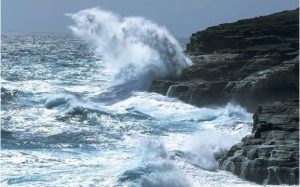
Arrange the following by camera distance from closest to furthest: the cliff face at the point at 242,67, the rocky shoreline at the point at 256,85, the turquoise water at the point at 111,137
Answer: the turquoise water at the point at 111,137, the rocky shoreline at the point at 256,85, the cliff face at the point at 242,67

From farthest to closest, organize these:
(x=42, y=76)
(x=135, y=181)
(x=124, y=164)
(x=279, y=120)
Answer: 1. (x=42, y=76)
2. (x=279, y=120)
3. (x=124, y=164)
4. (x=135, y=181)

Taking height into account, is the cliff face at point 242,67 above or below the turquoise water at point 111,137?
above

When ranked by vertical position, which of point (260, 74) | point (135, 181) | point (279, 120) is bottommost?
point (135, 181)

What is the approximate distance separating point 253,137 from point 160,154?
3.13 metres

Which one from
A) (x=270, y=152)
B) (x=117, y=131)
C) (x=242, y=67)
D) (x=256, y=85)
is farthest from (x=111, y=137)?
(x=242, y=67)

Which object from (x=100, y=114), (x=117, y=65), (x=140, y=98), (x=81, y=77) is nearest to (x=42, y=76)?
(x=81, y=77)

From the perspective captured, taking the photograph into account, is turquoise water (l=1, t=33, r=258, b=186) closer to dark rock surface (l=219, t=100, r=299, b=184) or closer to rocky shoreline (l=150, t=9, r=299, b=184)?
dark rock surface (l=219, t=100, r=299, b=184)

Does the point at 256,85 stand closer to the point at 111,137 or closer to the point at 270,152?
the point at 111,137

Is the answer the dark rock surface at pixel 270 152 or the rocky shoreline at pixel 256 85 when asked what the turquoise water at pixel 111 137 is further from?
the rocky shoreline at pixel 256 85

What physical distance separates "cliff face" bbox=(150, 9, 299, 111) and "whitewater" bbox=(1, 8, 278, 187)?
0.96m

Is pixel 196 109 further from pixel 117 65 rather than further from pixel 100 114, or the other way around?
pixel 117 65

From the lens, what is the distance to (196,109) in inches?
1202

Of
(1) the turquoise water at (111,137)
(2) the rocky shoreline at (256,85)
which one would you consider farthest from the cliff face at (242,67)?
(1) the turquoise water at (111,137)

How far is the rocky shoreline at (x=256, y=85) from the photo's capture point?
1822 cm
